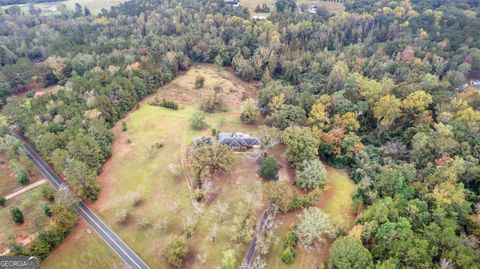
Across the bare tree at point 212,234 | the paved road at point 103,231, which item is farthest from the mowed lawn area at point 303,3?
the bare tree at point 212,234

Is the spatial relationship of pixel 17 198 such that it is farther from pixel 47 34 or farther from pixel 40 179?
pixel 47 34

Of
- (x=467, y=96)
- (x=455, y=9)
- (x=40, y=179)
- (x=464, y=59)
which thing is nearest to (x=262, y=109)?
(x=467, y=96)

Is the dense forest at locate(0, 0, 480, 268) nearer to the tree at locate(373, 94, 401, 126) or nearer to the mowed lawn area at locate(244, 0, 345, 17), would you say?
the tree at locate(373, 94, 401, 126)

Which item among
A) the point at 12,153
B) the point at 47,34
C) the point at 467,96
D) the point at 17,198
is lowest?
the point at 17,198

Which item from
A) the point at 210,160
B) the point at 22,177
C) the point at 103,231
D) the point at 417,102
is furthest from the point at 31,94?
A: the point at 417,102

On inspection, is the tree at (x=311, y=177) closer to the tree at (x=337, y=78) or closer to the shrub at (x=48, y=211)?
the tree at (x=337, y=78)
